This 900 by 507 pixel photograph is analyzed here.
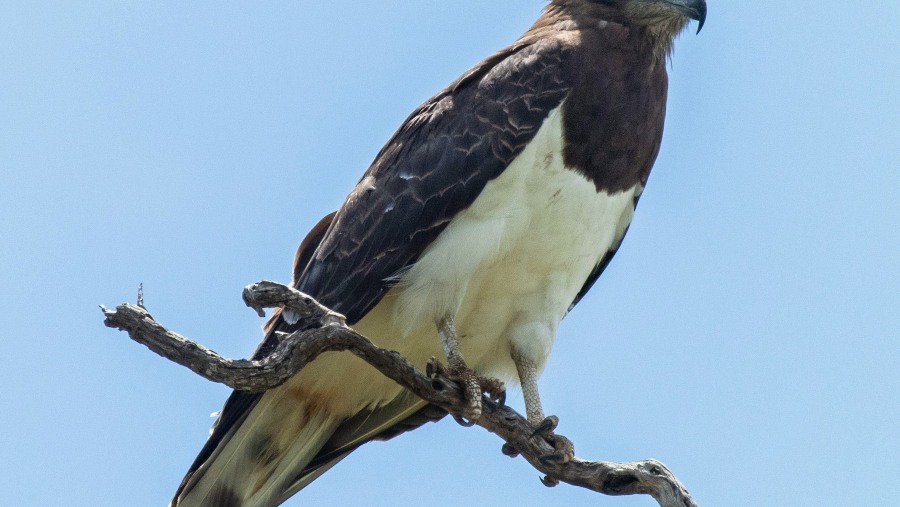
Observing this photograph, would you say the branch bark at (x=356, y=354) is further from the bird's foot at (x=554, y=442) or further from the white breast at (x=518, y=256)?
the white breast at (x=518, y=256)

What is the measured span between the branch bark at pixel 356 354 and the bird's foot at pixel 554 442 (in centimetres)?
2

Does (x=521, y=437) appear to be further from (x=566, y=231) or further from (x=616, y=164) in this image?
(x=616, y=164)

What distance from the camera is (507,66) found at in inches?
313

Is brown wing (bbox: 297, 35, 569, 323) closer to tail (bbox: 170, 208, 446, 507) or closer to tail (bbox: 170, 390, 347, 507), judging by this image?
tail (bbox: 170, 208, 446, 507)

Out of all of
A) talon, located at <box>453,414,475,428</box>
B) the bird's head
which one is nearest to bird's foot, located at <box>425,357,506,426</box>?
talon, located at <box>453,414,475,428</box>

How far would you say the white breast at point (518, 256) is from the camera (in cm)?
745

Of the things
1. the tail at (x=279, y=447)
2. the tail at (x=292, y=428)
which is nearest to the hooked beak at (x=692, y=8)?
the tail at (x=292, y=428)

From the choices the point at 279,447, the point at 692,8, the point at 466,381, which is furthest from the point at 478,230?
the point at 692,8

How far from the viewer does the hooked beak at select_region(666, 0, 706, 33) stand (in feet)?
27.3

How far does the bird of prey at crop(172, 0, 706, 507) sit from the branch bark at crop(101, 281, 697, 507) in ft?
0.92

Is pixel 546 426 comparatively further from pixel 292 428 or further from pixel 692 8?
pixel 692 8

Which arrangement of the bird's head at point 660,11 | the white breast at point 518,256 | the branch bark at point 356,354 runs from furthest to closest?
the bird's head at point 660,11 < the white breast at point 518,256 < the branch bark at point 356,354

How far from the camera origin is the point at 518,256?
25.0ft

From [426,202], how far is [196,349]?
184cm
